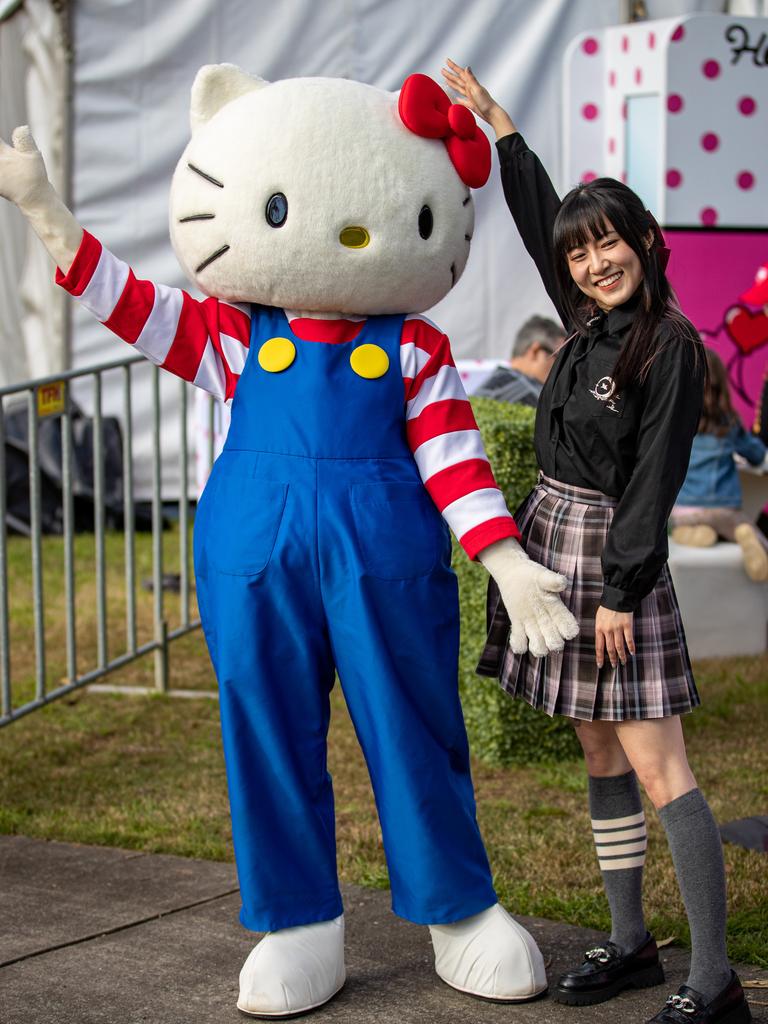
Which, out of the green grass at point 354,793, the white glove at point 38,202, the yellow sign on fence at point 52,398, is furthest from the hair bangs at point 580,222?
the yellow sign on fence at point 52,398

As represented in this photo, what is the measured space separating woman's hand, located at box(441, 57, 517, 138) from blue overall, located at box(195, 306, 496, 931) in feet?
1.97

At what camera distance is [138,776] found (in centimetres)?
484

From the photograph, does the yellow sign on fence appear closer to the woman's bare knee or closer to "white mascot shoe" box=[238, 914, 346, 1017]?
"white mascot shoe" box=[238, 914, 346, 1017]

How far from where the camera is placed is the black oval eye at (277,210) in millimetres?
2924

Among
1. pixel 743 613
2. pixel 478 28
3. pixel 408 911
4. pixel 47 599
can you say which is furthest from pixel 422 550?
pixel 478 28

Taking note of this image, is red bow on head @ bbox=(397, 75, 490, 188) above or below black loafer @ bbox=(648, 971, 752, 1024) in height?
above

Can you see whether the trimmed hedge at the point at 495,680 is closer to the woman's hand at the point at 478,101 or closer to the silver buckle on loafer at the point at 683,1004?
the woman's hand at the point at 478,101

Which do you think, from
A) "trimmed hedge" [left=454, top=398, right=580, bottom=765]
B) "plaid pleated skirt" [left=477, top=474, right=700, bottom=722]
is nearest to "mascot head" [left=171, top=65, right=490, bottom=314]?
"plaid pleated skirt" [left=477, top=474, right=700, bottom=722]

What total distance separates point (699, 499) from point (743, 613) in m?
0.56

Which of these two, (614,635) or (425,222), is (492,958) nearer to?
(614,635)

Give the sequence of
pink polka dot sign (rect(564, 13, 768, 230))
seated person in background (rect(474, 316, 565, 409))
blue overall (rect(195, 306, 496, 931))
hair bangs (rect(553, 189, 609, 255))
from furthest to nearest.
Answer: pink polka dot sign (rect(564, 13, 768, 230))
seated person in background (rect(474, 316, 565, 409))
blue overall (rect(195, 306, 496, 931))
hair bangs (rect(553, 189, 609, 255))

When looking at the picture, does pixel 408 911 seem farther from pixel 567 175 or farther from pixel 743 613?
pixel 567 175

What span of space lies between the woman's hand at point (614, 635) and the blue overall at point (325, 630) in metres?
0.37

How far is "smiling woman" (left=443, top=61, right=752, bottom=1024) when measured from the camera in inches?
106
